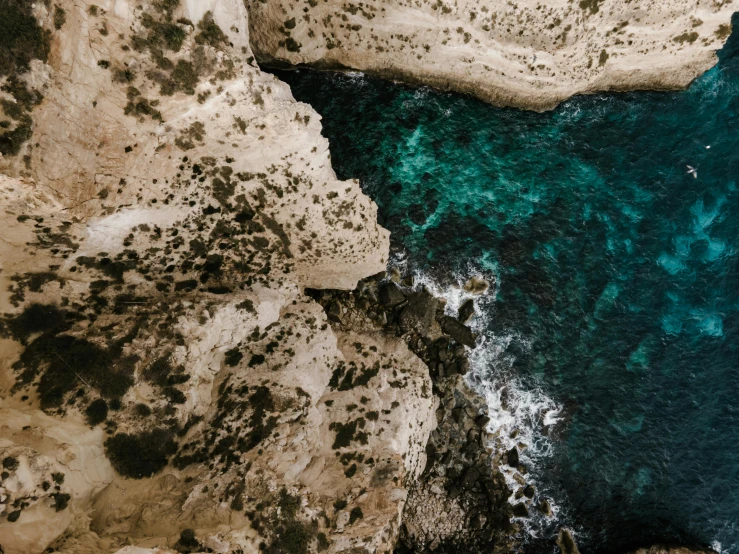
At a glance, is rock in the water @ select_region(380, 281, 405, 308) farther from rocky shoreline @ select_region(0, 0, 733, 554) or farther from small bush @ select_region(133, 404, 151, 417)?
small bush @ select_region(133, 404, 151, 417)

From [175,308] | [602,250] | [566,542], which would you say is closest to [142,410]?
[175,308]

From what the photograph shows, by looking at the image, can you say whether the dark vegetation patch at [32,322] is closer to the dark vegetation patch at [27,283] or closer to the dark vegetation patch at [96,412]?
the dark vegetation patch at [27,283]

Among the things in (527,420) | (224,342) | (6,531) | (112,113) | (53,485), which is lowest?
(6,531)

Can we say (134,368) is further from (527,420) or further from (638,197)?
(638,197)

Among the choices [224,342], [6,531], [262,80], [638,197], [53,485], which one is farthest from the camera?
[638,197]

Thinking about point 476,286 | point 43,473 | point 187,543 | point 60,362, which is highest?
point 476,286

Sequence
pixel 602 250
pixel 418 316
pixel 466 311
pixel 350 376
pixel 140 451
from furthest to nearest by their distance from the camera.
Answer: pixel 602 250 < pixel 466 311 < pixel 418 316 < pixel 350 376 < pixel 140 451

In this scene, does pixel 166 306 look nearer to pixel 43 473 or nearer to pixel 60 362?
pixel 60 362

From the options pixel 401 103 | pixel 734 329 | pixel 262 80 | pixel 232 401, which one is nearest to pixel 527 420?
pixel 734 329
